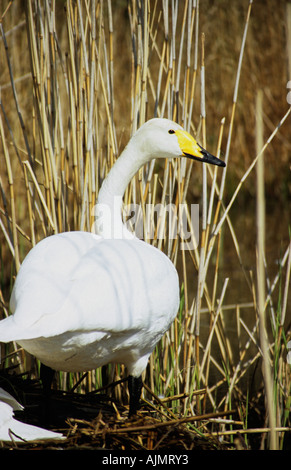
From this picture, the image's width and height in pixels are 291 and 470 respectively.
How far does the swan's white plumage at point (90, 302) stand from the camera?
2.13 m

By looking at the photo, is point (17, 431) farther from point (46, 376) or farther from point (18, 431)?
point (46, 376)

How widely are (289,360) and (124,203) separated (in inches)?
45.6

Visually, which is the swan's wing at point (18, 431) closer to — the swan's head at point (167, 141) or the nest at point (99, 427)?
the nest at point (99, 427)

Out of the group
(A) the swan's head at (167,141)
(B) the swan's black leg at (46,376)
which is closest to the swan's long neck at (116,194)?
(A) the swan's head at (167,141)

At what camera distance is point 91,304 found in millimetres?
2178

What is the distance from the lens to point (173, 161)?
3.12 meters

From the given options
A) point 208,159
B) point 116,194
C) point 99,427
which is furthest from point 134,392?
point 208,159

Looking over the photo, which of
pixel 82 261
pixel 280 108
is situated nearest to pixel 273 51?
pixel 280 108

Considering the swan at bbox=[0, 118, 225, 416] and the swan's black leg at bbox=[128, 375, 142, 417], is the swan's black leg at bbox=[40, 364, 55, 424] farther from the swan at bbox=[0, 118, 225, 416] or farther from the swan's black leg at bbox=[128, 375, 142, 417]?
the swan's black leg at bbox=[128, 375, 142, 417]

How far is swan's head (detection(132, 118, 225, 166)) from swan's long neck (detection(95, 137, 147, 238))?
58 millimetres

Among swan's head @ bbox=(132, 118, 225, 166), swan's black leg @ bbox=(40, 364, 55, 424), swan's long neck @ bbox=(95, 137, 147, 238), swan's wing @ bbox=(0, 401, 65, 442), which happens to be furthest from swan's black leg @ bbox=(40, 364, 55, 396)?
→ swan's head @ bbox=(132, 118, 225, 166)

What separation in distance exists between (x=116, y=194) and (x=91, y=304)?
0.84m

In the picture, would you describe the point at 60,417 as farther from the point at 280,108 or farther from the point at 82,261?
the point at 280,108

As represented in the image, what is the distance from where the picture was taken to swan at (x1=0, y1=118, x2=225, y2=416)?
213 cm
